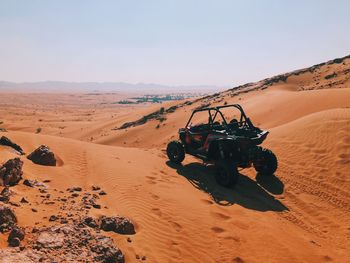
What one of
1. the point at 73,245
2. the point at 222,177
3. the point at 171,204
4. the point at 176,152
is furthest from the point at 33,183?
the point at 176,152

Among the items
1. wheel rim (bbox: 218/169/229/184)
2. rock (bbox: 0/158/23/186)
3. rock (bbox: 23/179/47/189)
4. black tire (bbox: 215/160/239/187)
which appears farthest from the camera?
wheel rim (bbox: 218/169/229/184)

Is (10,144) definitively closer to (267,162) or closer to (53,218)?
(53,218)

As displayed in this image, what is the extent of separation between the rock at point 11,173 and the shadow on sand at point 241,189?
15.5ft

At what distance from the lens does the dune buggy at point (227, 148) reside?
1006cm

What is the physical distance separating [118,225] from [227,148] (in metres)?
5.12

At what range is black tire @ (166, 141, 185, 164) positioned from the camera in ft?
40.9

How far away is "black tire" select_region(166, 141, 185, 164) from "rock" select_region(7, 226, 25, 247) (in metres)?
7.53

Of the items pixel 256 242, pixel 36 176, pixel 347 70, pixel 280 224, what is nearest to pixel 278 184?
pixel 280 224

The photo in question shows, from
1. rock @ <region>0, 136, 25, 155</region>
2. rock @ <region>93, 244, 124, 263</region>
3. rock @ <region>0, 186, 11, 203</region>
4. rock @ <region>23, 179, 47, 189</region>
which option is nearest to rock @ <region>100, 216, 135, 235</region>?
rock @ <region>93, 244, 124, 263</region>

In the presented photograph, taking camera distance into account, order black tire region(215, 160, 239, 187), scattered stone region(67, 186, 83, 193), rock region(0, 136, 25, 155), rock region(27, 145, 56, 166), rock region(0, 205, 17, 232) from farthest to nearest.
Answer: rock region(0, 136, 25, 155) < black tire region(215, 160, 239, 187) < rock region(27, 145, 56, 166) < scattered stone region(67, 186, 83, 193) < rock region(0, 205, 17, 232)

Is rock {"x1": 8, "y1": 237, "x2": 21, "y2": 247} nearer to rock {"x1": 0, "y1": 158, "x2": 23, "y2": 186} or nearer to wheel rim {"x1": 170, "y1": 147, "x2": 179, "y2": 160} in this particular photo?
rock {"x1": 0, "y1": 158, "x2": 23, "y2": 186}

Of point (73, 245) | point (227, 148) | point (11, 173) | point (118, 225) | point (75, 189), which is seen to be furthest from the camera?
point (227, 148)

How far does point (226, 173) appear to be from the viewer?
32.6ft

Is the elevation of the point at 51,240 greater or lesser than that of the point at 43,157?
lesser
